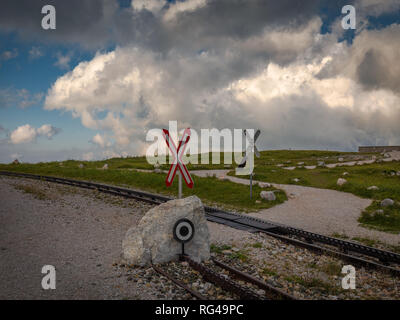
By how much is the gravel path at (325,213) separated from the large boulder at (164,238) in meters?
8.42

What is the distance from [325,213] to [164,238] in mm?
13599

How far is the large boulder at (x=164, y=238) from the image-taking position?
932cm

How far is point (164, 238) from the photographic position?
9516 millimetres

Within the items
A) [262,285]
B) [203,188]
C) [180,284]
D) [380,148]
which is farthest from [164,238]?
[380,148]

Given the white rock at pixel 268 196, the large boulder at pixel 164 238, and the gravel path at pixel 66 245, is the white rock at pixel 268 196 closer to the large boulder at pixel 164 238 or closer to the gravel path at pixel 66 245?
the gravel path at pixel 66 245

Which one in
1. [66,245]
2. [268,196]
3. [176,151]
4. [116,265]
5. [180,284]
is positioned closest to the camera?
[180,284]

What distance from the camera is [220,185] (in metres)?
27.7

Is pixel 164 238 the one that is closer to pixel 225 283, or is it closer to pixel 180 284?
pixel 180 284

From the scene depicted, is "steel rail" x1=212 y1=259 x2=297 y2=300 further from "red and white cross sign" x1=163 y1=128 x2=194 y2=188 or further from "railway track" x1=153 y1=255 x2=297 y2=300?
"red and white cross sign" x1=163 y1=128 x2=194 y2=188

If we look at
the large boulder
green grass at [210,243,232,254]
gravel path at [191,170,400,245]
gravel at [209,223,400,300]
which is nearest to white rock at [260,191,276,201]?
gravel path at [191,170,400,245]

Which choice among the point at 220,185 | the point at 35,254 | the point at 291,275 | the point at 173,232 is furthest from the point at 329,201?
the point at 35,254

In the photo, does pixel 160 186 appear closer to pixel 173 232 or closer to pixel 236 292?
pixel 173 232

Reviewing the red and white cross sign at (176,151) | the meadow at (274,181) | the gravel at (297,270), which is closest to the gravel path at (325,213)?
the meadow at (274,181)

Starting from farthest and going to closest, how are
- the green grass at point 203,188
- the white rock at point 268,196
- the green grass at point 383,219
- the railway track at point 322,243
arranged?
the white rock at point 268,196
the green grass at point 203,188
the green grass at point 383,219
the railway track at point 322,243
